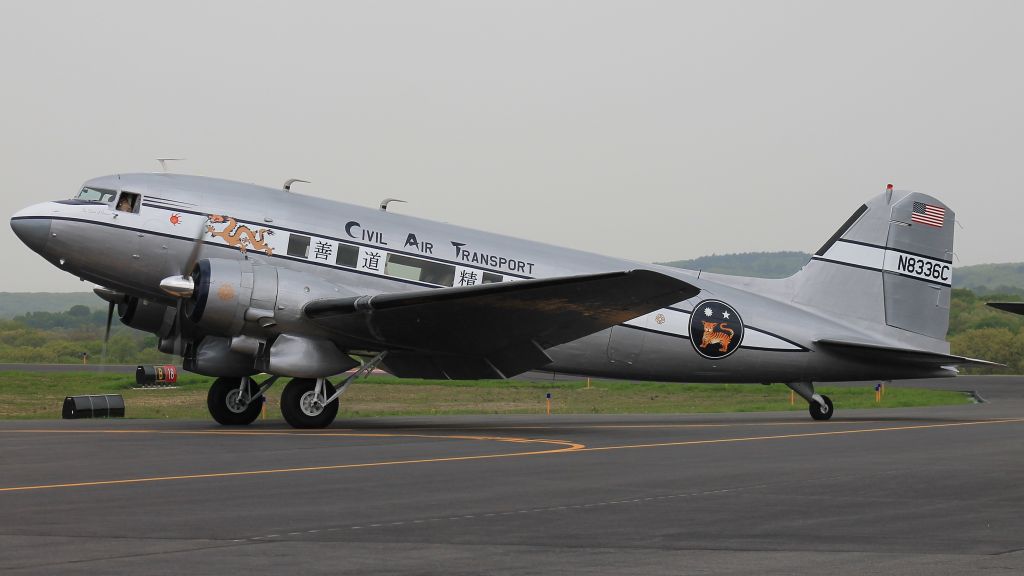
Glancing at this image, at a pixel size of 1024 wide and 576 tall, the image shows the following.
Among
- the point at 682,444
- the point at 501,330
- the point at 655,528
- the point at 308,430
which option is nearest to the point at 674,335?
the point at 501,330

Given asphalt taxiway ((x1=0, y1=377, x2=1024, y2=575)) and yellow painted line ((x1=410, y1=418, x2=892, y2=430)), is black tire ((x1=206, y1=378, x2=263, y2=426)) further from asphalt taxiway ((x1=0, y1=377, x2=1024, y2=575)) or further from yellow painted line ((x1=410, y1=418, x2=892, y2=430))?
yellow painted line ((x1=410, y1=418, x2=892, y2=430))

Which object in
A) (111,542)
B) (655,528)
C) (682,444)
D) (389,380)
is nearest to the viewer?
(111,542)

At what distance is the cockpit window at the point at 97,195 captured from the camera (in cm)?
2161

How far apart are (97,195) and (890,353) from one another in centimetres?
1711

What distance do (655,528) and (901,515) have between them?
231 centimetres

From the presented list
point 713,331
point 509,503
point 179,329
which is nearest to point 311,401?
point 179,329

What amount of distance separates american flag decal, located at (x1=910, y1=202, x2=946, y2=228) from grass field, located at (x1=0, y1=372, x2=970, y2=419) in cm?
1222

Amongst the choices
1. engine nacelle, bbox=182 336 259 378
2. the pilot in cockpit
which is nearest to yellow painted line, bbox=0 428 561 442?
engine nacelle, bbox=182 336 259 378

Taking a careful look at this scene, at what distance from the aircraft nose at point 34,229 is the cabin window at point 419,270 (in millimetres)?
6261

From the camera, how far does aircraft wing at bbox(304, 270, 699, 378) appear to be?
64.2 ft

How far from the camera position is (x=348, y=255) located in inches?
877

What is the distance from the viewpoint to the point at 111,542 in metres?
8.43

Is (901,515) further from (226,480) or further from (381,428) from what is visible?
(381,428)

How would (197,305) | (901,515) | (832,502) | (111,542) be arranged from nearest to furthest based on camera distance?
(111,542), (901,515), (832,502), (197,305)
